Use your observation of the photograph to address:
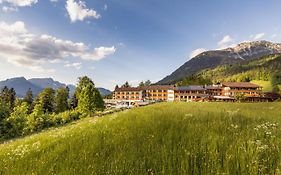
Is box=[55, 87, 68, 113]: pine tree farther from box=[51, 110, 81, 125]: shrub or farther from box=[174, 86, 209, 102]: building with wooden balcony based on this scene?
box=[174, 86, 209, 102]: building with wooden balcony

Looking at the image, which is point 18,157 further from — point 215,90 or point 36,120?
point 215,90

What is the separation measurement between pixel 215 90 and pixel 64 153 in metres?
144

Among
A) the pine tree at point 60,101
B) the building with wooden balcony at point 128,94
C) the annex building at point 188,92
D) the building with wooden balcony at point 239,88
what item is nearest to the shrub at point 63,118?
the pine tree at point 60,101

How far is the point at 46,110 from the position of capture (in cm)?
7675

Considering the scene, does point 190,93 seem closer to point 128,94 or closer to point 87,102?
point 128,94

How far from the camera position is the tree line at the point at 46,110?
149ft

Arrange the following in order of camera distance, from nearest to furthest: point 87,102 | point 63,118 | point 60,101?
point 63,118 → point 87,102 → point 60,101

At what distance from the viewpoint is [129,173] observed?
4098 mm

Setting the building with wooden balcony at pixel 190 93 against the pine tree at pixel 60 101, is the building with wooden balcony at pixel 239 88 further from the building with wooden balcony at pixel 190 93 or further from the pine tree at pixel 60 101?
the pine tree at pixel 60 101

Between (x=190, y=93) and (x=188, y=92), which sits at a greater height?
(x=188, y=92)

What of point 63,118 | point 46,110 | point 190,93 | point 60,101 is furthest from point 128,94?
point 63,118

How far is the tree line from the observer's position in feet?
149

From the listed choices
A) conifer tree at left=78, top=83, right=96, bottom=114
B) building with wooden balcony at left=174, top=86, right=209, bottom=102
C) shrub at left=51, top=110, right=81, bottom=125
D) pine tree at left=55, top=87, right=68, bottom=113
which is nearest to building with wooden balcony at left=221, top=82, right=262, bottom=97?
building with wooden balcony at left=174, top=86, right=209, bottom=102

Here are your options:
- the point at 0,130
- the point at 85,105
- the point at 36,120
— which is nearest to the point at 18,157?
the point at 0,130
